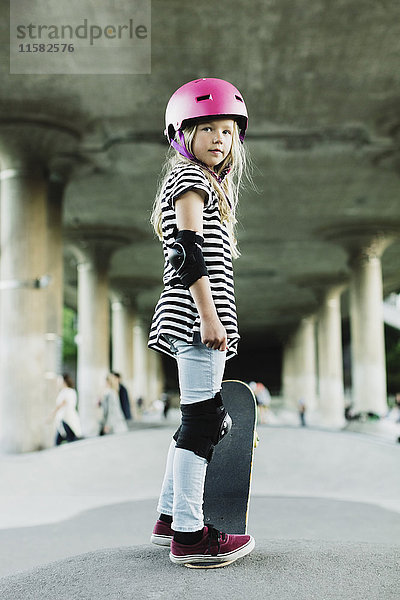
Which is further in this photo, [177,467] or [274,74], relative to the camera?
[274,74]

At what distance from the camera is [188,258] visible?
3.30 meters

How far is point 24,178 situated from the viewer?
18.4 metres

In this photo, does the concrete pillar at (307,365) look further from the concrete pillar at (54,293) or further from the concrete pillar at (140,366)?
the concrete pillar at (54,293)

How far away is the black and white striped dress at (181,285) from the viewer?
11.2 ft

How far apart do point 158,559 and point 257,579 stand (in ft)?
2.05

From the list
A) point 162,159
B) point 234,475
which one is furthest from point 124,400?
point 234,475

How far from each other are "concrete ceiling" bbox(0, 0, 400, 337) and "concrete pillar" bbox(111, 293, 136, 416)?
1254 cm

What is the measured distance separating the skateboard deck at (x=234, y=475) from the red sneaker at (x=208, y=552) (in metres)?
0.33

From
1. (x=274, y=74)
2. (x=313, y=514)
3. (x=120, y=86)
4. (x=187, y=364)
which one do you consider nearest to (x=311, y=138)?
(x=274, y=74)

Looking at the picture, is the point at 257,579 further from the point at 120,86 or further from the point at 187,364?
the point at 120,86

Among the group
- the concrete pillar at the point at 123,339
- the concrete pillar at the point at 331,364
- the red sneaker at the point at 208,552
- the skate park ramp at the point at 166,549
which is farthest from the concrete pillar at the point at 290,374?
the red sneaker at the point at 208,552

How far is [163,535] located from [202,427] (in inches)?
29.7

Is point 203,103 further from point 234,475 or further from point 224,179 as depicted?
point 234,475

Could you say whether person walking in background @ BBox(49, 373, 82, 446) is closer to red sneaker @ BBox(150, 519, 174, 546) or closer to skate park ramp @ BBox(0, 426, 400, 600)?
skate park ramp @ BBox(0, 426, 400, 600)
